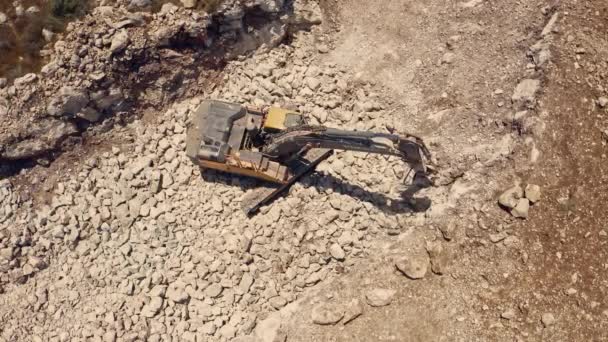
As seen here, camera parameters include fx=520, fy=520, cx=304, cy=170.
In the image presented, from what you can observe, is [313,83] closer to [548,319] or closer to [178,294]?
[178,294]

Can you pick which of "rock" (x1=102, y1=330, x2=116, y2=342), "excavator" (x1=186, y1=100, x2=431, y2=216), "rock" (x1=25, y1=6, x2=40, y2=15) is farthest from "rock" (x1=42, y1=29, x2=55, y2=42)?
"rock" (x1=102, y1=330, x2=116, y2=342)

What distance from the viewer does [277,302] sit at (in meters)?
16.8

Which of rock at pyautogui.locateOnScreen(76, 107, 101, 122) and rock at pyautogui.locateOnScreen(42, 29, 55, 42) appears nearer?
rock at pyautogui.locateOnScreen(42, 29, 55, 42)

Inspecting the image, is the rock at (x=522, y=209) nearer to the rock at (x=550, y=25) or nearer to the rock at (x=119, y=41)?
the rock at (x=550, y=25)

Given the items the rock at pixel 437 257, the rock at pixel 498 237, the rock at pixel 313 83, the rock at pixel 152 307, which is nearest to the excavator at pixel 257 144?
the rock at pixel 313 83

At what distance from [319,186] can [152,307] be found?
22.3 feet

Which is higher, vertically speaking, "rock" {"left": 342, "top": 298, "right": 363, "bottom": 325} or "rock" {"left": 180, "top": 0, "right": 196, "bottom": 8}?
"rock" {"left": 180, "top": 0, "right": 196, "bottom": 8}

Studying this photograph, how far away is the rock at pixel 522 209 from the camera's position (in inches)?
607

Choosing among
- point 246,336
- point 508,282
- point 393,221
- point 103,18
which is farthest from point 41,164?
point 508,282

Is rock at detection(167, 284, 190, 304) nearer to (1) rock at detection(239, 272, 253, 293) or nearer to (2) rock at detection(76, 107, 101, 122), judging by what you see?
(1) rock at detection(239, 272, 253, 293)

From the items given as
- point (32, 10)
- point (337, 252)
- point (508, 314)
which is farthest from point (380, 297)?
point (32, 10)

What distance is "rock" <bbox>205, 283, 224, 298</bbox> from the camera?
17.1m

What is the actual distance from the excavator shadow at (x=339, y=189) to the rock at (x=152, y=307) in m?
4.19

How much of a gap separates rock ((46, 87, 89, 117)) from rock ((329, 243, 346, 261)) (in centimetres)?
1012
